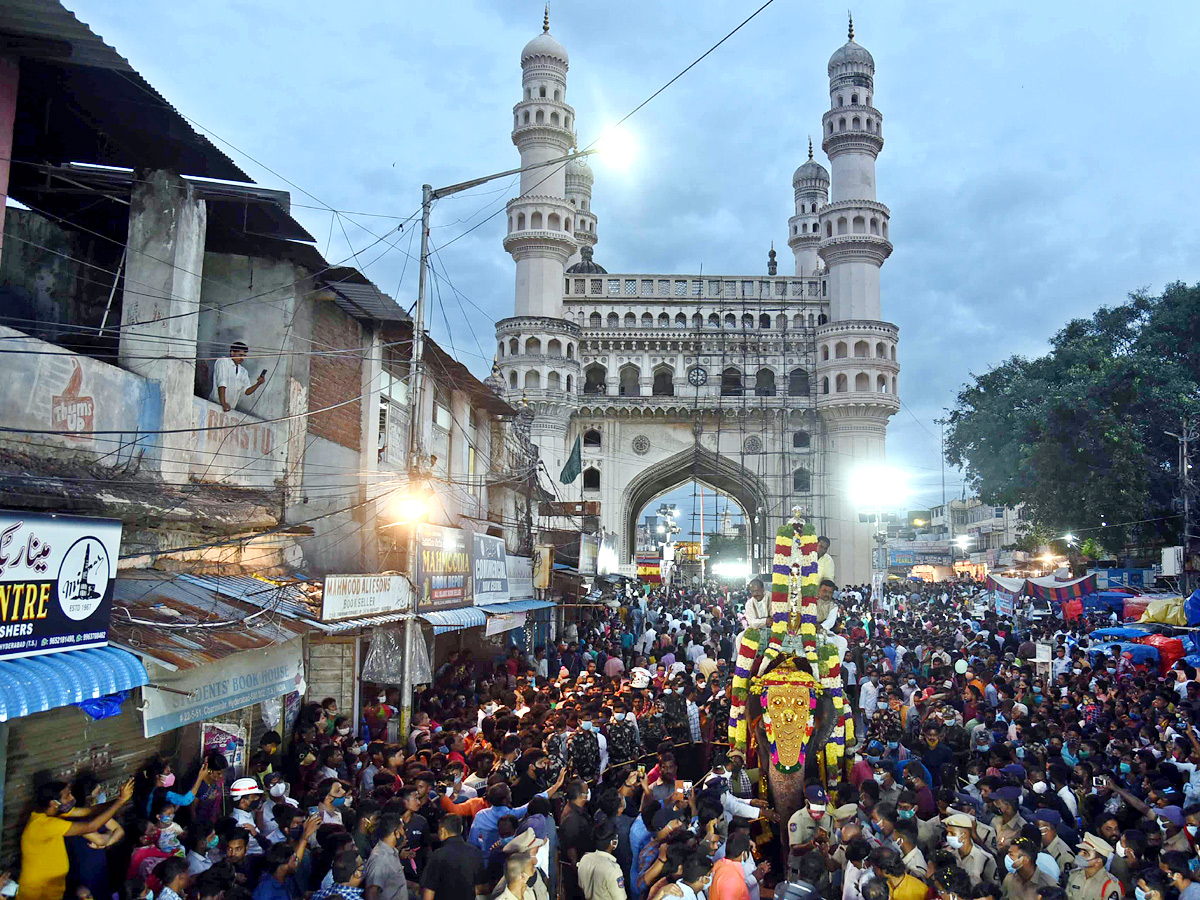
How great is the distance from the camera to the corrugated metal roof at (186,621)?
7.52 metres

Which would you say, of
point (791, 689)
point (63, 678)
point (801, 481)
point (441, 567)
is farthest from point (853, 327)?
point (63, 678)

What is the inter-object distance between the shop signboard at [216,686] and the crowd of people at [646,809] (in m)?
0.46

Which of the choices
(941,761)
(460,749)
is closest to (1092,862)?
(941,761)

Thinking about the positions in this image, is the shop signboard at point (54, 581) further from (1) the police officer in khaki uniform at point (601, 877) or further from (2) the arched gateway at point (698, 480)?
(2) the arched gateway at point (698, 480)

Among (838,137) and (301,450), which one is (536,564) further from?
(838,137)

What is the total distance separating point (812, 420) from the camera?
43.2 meters

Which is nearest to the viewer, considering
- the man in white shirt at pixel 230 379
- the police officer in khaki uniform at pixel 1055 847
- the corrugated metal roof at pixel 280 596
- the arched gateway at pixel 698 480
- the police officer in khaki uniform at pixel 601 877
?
the police officer in khaki uniform at pixel 601 877

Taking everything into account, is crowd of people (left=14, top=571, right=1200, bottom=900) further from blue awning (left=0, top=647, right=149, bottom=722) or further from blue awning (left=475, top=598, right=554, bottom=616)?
blue awning (left=475, top=598, right=554, bottom=616)

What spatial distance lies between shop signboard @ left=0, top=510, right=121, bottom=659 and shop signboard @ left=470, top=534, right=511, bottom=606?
8.00m

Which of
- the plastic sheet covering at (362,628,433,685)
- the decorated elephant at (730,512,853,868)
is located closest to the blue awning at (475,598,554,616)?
the plastic sheet covering at (362,628,433,685)

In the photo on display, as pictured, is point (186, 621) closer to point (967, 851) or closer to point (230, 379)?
point (230, 379)

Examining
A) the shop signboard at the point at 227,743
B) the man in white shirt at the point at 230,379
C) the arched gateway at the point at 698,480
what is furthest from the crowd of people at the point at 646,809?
the arched gateway at the point at 698,480

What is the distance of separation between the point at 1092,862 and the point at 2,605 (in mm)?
7154

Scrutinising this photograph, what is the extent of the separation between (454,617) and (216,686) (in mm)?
5368
